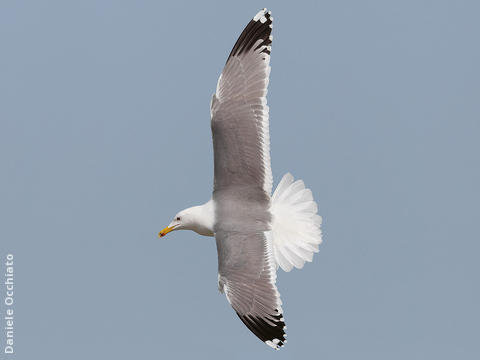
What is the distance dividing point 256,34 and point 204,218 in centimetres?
123

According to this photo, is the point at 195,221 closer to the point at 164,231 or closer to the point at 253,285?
the point at 164,231

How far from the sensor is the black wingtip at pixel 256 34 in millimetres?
5695

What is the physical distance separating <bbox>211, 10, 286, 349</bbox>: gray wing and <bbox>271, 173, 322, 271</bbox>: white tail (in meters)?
0.18

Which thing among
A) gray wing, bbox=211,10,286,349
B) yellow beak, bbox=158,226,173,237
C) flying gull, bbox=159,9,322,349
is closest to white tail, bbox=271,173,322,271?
flying gull, bbox=159,9,322,349

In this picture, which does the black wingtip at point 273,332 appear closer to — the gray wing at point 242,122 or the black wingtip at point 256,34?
the gray wing at point 242,122

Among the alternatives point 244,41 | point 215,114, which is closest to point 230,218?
point 215,114

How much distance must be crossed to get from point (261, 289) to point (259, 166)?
31.5 inches

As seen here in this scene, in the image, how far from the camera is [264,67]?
5629 mm

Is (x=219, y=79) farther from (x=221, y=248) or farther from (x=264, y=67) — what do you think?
(x=221, y=248)

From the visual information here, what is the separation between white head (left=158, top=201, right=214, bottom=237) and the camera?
18.3ft

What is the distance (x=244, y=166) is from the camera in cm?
552

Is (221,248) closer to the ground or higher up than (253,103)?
closer to the ground

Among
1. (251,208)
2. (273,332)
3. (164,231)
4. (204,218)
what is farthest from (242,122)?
(273,332)

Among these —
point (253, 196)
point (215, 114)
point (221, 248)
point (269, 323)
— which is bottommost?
point (269, 323)
